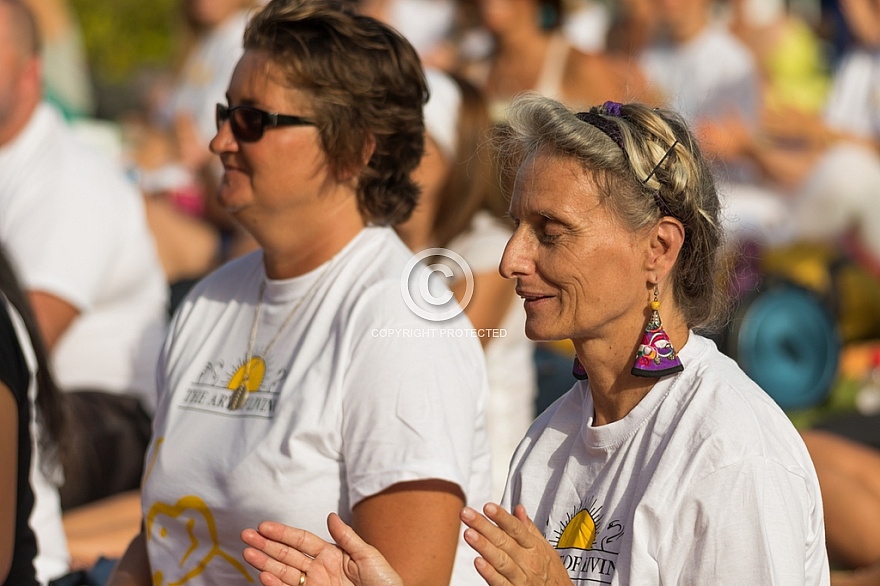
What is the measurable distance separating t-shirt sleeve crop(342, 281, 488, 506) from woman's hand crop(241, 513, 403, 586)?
0.33 metres

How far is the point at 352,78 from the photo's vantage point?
232 centimetres

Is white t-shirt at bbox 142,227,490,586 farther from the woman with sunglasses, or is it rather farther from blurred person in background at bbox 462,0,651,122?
blurred person in background at bbox 462,0,651,122

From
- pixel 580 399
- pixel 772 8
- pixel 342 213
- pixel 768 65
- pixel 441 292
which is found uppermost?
pixel 772 8

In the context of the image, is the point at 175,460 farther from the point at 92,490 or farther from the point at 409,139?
the point at 92,490

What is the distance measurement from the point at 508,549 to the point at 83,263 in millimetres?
2764

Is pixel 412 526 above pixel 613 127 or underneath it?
underneath

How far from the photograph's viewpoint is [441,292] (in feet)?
7.43

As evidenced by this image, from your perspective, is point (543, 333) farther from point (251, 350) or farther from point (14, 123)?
point (14, 123)

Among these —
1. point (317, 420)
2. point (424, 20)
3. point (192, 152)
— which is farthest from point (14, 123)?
point (424, 20)

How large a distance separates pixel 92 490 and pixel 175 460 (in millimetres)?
1492

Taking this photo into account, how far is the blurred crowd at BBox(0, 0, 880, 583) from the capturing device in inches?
133

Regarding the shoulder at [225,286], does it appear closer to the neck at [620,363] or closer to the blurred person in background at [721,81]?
the neck at [620,363]

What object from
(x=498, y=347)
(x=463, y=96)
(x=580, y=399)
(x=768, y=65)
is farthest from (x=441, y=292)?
(x=768, y=65)

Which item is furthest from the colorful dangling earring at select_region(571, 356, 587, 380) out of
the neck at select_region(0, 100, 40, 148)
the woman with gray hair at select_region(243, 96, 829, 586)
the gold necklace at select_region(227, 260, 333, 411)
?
the neck at select_region(0, 100, 40, 148)
